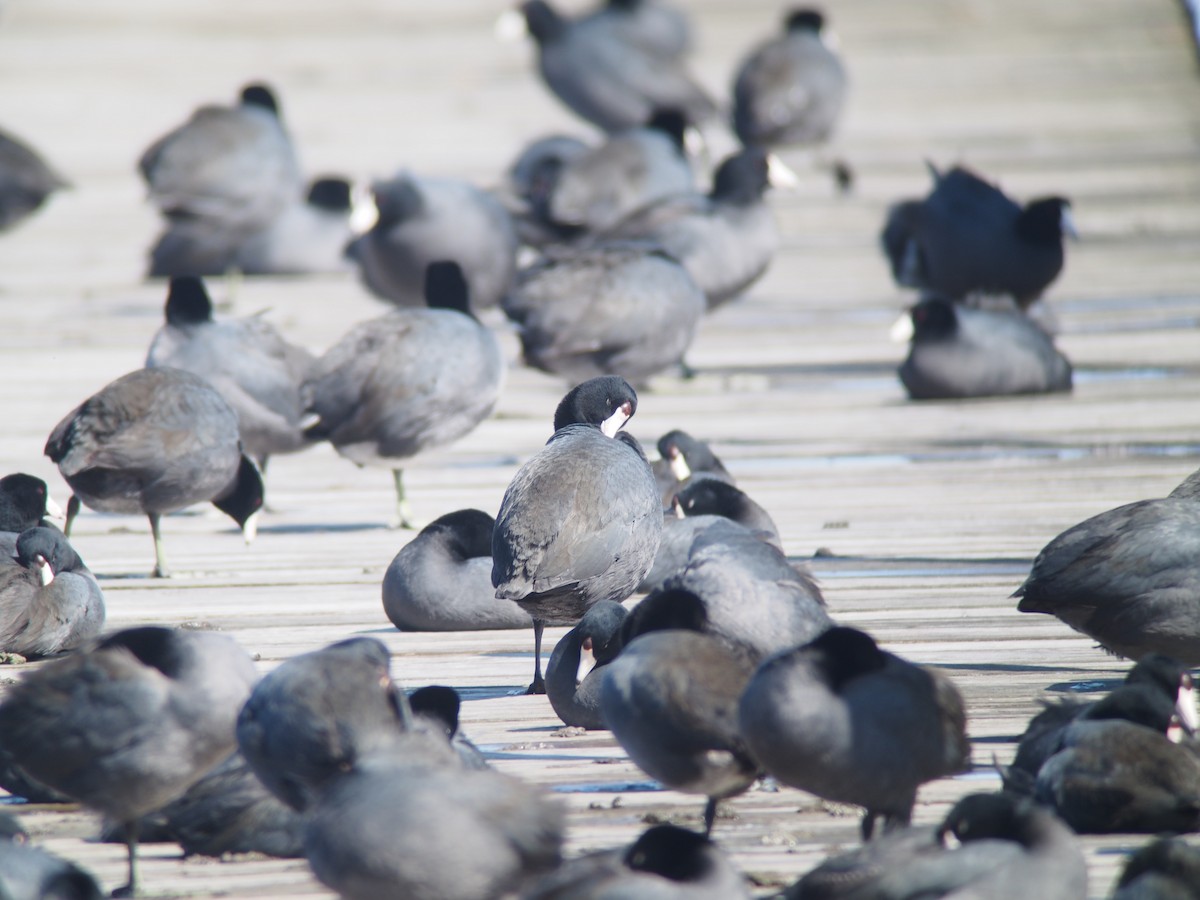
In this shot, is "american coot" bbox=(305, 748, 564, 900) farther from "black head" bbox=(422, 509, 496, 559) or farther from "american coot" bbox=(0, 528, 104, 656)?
"black head" bbox=(422, 509, 496, 559)

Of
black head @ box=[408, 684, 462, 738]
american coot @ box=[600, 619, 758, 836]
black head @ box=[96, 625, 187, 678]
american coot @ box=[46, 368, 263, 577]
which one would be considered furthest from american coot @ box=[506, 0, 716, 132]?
black head @ box=[96, 625, 187, 678]

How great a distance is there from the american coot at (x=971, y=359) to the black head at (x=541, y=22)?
26.8ft

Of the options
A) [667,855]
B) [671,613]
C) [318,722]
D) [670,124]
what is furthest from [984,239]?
[667,855]

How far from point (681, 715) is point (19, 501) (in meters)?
3.52

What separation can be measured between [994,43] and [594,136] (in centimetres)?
503

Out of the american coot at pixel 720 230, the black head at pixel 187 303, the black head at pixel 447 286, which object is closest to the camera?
the black head at pixel 187 303

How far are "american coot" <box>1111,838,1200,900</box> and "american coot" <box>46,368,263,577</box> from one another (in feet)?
14.6

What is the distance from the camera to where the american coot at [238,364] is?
8305 mm

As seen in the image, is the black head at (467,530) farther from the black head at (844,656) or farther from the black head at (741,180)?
the black head at (741,180)

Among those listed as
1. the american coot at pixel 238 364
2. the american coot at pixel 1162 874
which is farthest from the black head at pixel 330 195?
the american coot at pixel 1162 874

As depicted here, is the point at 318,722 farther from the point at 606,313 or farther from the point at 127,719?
the point at 606,313

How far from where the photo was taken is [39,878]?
315 cm

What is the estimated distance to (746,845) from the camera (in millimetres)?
3879

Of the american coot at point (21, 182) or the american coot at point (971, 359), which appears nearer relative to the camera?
the american coot at point (971, 359)
